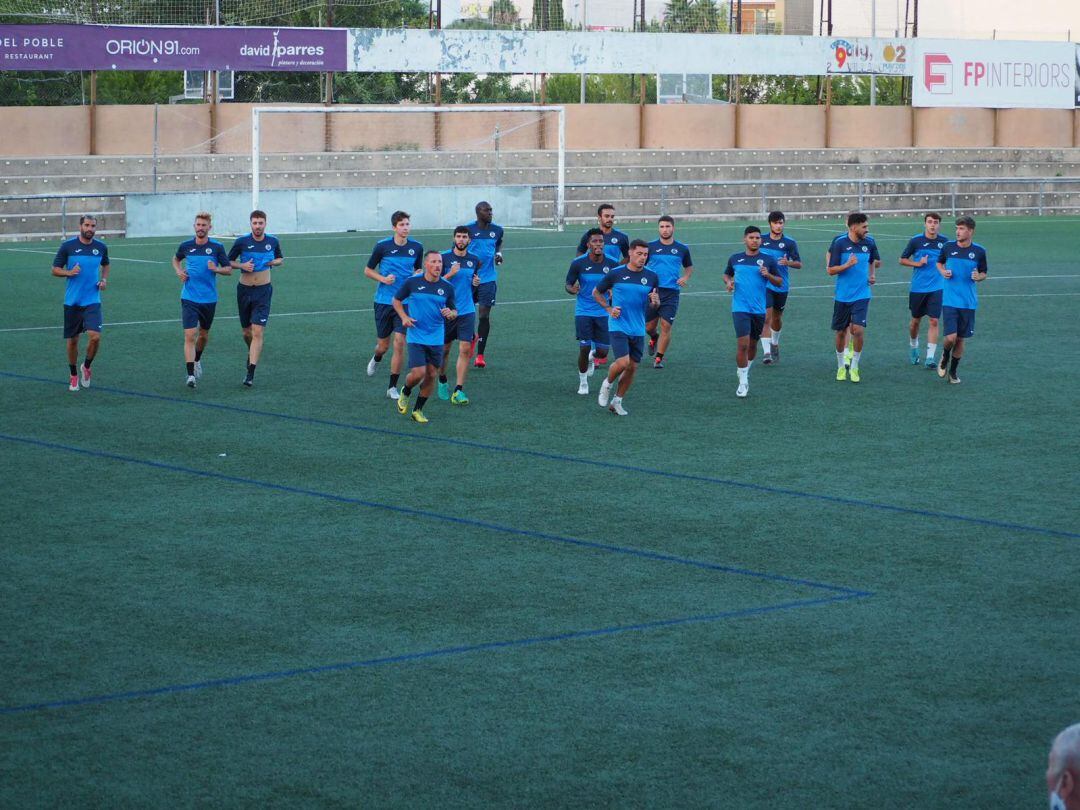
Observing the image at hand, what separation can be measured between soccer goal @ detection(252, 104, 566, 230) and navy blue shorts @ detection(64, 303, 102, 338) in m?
24.3

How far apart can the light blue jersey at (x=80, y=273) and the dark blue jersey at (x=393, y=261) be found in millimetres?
3110

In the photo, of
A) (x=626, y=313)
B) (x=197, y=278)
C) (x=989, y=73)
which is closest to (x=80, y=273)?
(x=197, y=278)

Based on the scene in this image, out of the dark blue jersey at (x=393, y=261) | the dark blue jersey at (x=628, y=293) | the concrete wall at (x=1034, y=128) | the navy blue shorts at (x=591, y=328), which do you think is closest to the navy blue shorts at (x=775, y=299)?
the navy blue shorts at (x=591, y=328)

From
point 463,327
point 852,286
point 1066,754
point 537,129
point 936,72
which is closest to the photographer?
point 1066,754

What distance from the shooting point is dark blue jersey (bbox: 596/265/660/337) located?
54.7 ft

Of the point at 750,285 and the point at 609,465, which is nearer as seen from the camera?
the point at 609,465

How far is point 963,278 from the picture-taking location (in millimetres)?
18516

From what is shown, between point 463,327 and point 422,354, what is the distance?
1.52 m

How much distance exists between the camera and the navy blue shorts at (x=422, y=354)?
52.5ft

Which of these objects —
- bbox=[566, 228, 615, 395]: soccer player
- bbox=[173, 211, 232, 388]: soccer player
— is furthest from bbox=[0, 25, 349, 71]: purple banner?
bbox=[566, 228, 615, 395]: soccer player

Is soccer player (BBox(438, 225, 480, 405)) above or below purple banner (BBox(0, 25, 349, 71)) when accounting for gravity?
below

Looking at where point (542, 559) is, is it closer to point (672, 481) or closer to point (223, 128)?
point (672, 481)

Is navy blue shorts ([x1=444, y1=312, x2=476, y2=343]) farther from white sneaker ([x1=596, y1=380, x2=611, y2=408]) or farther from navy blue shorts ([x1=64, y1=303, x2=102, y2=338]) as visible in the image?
navy blue shorts ([x1=64, y1=303, x2=102, y2=338])

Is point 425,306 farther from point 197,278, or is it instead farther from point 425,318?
point 197,278
